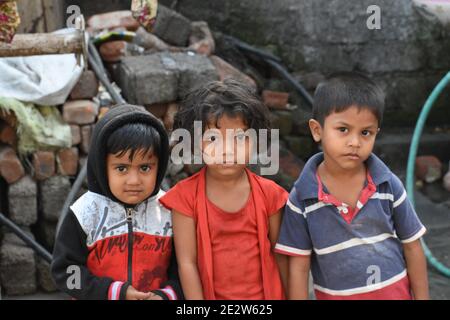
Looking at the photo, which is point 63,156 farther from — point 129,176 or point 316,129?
point 316,129

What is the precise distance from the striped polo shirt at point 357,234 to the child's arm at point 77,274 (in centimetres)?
54

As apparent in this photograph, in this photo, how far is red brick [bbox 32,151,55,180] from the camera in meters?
4.21

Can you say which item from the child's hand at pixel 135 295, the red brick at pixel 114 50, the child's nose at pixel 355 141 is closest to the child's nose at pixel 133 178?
the child's hand at pixel 135 295

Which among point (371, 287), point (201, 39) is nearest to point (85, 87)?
point (201, 39)

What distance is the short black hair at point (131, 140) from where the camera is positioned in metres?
2.20

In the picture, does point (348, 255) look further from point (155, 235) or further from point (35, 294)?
point (35, 294)

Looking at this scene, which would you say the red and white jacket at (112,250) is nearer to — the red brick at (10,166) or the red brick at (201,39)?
the red brick at (10,166)

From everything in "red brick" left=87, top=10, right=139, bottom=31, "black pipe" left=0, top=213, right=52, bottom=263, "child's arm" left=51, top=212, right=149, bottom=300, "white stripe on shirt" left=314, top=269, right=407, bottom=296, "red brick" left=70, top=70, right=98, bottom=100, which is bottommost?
"black pipe" left=0, top=213, right=52, bottom=263

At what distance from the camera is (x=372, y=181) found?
2309 millimetres

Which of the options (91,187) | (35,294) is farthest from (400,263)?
(35,294)

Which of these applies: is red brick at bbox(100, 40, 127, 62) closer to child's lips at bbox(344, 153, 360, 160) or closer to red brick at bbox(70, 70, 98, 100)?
red brick at bbox(70, 70, 98, 100)

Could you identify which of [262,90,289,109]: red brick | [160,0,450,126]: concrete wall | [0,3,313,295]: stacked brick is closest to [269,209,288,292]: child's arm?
[0,3,313,295]: stacked brick

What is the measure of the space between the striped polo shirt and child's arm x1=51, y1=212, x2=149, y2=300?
1.77 feet
